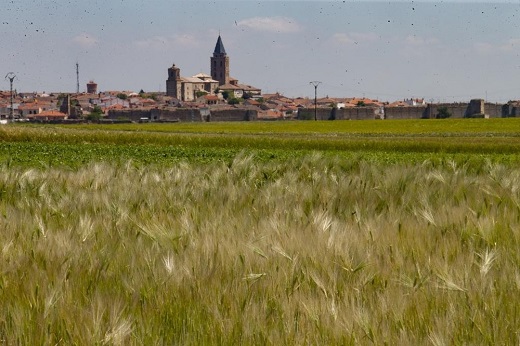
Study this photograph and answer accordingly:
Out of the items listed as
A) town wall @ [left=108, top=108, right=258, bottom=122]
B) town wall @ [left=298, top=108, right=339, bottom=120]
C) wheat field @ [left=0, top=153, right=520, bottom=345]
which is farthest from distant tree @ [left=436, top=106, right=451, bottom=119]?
wheat field @ [left=0, top=153, right=520, bottom=345]

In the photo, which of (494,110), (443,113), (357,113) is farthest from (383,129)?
(494,110)

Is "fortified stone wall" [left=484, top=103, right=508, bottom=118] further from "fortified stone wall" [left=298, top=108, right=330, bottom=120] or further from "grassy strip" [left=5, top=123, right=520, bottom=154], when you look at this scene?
"grassy strip" [left=5, top=123, right=520, bottom=154]

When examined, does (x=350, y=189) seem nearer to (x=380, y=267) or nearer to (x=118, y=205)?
(x=118, y=205)

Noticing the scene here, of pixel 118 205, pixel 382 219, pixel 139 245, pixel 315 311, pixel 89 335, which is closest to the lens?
pixel 89 335

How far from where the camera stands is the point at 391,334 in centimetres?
242

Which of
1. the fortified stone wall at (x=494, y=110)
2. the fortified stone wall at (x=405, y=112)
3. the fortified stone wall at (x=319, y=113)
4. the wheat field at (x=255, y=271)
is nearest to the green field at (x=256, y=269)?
the wheat field at (x=255, y=271)

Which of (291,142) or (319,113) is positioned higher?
(319,113)

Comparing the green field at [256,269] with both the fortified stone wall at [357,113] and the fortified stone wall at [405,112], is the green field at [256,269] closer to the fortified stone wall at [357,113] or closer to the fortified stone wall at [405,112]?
the fortified stone wall at [357,113]

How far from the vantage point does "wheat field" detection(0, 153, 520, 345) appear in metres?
2.46

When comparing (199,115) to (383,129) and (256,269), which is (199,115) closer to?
(383,129)

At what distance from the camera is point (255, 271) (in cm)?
320

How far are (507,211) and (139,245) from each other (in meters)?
2.66

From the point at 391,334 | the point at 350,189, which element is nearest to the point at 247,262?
the point at 391,334

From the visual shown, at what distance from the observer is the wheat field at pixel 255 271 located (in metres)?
2.46
